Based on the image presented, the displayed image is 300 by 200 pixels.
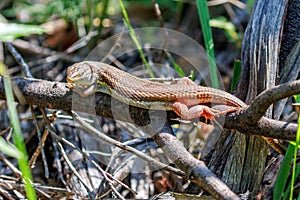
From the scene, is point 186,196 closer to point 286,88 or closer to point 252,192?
point 252,192

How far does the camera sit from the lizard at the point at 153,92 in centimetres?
268

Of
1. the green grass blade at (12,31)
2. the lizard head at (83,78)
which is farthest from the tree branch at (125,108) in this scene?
the green grass blade at (12,31)

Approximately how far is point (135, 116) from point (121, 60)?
2.28m

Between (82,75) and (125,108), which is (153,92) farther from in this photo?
(82,75)

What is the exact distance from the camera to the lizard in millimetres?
2682

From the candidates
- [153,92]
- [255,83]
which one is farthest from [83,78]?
[255,83]

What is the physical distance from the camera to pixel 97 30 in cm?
462

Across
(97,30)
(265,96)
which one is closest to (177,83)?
(265,96)

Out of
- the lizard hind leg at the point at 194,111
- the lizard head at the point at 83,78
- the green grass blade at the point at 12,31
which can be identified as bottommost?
the lizard hind leg at the point at 194,111

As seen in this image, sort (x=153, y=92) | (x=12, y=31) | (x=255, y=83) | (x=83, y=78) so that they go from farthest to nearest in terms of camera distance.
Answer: (x=83, y=78), (x=153, y=92), (x=255, y=83), (x=12, y=31)

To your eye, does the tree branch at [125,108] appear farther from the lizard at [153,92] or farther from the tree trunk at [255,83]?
the tree trunk at [255,83]

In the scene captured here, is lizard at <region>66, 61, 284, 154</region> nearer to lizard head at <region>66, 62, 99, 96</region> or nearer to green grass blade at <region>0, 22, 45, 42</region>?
lizard head at <region>66, 62, 99, 96</region>

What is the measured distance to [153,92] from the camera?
2.91 m

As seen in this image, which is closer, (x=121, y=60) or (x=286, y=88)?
(x=286, y=88)
